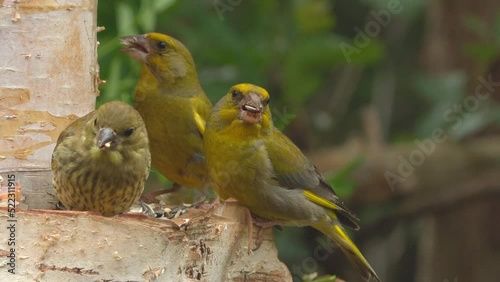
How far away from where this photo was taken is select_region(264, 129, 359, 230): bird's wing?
178 inches

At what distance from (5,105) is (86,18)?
48 cm

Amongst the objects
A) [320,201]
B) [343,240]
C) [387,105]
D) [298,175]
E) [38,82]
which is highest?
[38,82]

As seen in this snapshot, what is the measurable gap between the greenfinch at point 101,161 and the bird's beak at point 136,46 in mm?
812

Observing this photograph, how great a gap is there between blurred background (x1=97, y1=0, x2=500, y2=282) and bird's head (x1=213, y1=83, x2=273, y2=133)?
2418mm

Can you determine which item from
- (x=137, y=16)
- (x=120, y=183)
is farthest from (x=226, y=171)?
(x=137, y=16)

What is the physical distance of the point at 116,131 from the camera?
392cm

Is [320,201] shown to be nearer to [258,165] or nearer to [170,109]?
[258,165]

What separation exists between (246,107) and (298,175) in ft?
1.51

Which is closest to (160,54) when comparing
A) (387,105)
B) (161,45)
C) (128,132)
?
(161,45)

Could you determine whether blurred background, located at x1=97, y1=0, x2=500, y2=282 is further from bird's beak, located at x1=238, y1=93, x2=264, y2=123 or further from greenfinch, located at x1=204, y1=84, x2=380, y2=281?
bird's beak, located at x1=238, y1=93, x2=264, y2=123

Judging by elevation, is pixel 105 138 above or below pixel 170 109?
above

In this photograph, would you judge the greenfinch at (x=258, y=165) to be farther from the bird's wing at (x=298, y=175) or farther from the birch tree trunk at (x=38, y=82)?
the birch tree trunk at (x=38, y=82)
